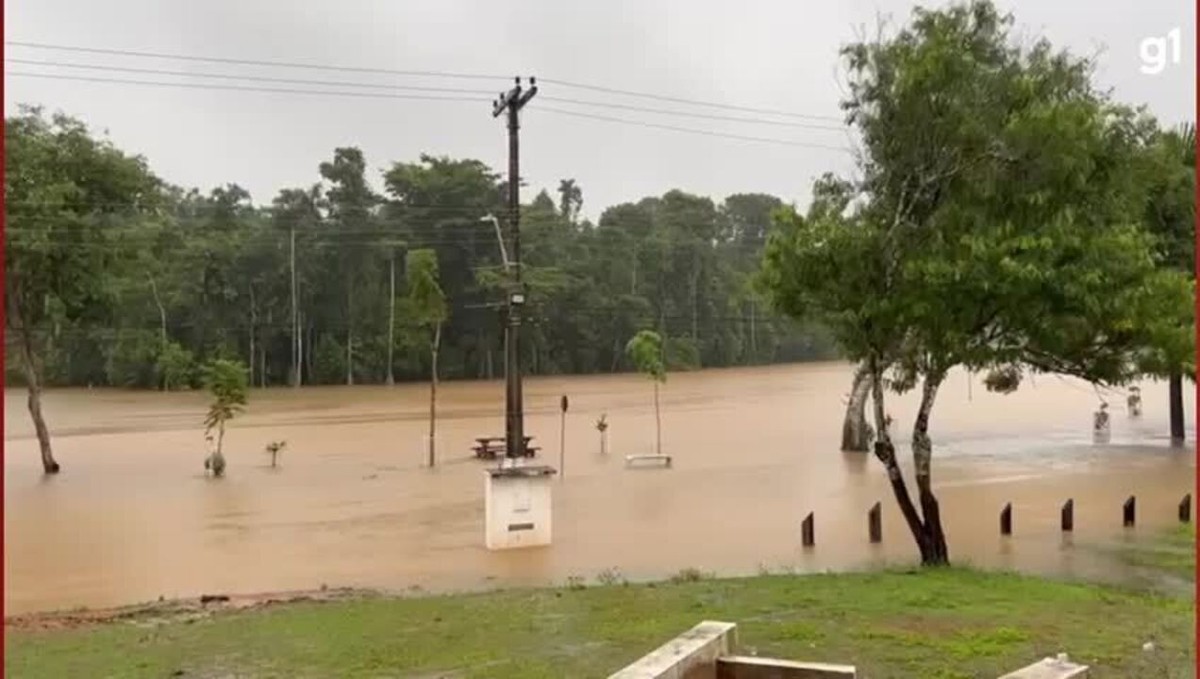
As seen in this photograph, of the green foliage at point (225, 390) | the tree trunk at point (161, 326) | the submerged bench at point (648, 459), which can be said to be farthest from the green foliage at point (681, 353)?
the green foliage at point (225, 390)

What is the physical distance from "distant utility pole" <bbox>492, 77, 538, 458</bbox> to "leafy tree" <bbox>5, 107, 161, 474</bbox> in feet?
35.0

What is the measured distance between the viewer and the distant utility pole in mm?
12492

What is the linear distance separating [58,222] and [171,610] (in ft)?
44.4

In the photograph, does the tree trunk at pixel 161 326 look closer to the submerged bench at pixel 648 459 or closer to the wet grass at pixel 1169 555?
the submerged bench at pixel 648 459

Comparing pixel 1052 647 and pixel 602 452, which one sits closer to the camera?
pixel 1052 647

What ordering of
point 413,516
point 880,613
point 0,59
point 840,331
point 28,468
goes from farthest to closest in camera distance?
point 28,468
point 413,516
point 840,331
point 880,613
point 0,59

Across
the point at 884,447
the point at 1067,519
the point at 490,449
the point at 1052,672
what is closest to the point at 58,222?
the point at 490,449

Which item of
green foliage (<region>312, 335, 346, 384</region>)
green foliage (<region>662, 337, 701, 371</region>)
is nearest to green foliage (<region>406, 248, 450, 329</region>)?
green foliage (<region>312, 335, 346, 384</region>)

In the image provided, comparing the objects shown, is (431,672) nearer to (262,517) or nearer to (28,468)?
(262,517)

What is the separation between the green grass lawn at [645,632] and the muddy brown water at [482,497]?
226 cm

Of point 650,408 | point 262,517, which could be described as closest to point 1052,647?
point 262,517

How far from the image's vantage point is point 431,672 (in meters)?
5.87

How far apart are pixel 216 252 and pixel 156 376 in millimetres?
5995

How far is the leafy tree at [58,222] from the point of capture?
2006 centimetres
